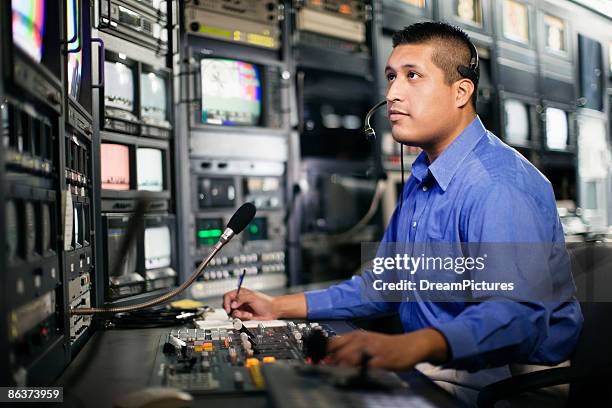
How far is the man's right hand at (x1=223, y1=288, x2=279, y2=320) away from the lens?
5.64 feet

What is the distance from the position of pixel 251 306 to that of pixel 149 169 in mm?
852

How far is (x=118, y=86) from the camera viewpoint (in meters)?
2.21

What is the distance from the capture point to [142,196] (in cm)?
218

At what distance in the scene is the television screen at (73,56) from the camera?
1.50 meters

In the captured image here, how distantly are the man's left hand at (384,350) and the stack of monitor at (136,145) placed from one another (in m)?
1.00

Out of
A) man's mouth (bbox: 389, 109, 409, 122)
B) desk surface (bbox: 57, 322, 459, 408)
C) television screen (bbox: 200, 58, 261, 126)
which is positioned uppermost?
television screen (bbox: 200, 58, 261, 126)

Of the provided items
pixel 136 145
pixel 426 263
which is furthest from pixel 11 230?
pixel 136 145

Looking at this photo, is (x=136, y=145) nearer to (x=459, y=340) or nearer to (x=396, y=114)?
(x=396, y=114)

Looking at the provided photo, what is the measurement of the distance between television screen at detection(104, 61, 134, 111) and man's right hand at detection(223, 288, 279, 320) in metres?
0.82

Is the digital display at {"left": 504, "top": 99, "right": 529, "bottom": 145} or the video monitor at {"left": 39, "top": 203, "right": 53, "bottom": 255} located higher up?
the digital display at {"left": 504, "top": 99, "right": 529, "bottom": 145}

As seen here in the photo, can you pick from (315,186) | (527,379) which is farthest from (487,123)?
(527,379)

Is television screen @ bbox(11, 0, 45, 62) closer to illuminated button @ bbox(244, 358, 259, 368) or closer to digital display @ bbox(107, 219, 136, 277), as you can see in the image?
illuminated button @ bbox(244, 358, 259, 368)

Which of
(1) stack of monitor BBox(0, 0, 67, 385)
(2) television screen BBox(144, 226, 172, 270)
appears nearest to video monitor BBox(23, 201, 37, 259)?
(1) stack of monitor BBox(0, 0, 67, 385)


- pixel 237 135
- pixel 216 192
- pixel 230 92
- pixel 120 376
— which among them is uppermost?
pixel 230 92
